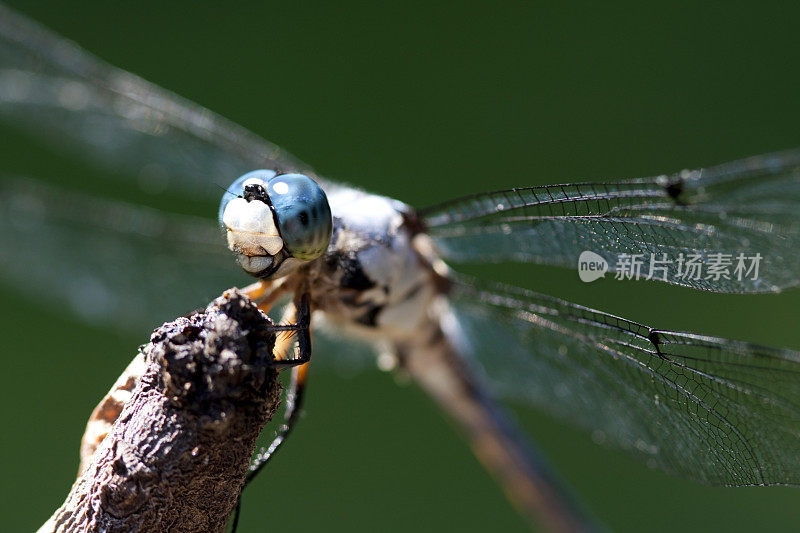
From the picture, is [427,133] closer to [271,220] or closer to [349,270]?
[349,270]

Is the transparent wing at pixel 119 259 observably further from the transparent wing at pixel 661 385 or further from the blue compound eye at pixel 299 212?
the blue compound eye at pixel 299 212

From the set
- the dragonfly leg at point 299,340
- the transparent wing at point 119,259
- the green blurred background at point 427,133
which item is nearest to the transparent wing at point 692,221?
the dragonfly leg at point 299,340

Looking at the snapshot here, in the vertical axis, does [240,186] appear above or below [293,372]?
above

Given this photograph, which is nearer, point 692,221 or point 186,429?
point 186,429

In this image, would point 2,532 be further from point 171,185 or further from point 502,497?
point 502,497

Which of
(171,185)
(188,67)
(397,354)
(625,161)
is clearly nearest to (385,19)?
(188,67)

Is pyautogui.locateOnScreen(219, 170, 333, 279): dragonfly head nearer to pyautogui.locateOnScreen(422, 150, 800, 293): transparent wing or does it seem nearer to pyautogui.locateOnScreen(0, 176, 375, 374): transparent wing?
pyautogui.locateOnScreen(422, 150, 800, 293): transparent wing

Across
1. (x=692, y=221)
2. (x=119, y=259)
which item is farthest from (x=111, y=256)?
(x=692, y=221)
